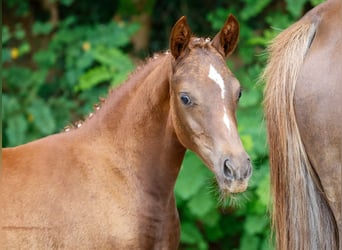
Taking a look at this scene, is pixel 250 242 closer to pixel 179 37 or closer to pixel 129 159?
pixel 129 159

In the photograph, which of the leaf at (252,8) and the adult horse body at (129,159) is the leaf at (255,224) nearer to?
the leaf at (252,8)

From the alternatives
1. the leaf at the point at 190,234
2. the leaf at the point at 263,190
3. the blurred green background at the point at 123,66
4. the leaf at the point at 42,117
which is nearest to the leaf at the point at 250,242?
the blurred green background at the point at 123,66

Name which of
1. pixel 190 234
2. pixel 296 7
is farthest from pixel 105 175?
pixel 296 7

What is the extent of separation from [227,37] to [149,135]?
18.4 inches

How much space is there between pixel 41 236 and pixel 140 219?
1.19ft

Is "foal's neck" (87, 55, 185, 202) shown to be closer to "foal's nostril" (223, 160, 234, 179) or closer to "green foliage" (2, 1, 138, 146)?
"foal's nostril" (223, 160, 234, 179)

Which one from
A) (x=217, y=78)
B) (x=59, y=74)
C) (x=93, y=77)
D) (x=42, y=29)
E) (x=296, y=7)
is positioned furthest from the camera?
(x=59, y=74)

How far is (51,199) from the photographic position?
303cm

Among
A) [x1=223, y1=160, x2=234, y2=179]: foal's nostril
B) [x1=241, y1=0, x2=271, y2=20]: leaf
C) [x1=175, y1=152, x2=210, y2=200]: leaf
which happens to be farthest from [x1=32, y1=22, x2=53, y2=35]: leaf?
[x1=223, y1=160, x2=234, y2=179]: foal's nostril

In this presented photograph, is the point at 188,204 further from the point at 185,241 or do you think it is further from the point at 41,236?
the point at 41,236

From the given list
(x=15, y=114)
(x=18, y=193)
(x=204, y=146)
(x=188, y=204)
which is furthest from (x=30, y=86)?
(x=204, y=146)

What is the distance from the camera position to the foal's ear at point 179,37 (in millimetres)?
2893

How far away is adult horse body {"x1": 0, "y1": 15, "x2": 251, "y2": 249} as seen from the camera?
286 cm

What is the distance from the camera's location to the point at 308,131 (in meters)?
2.79
